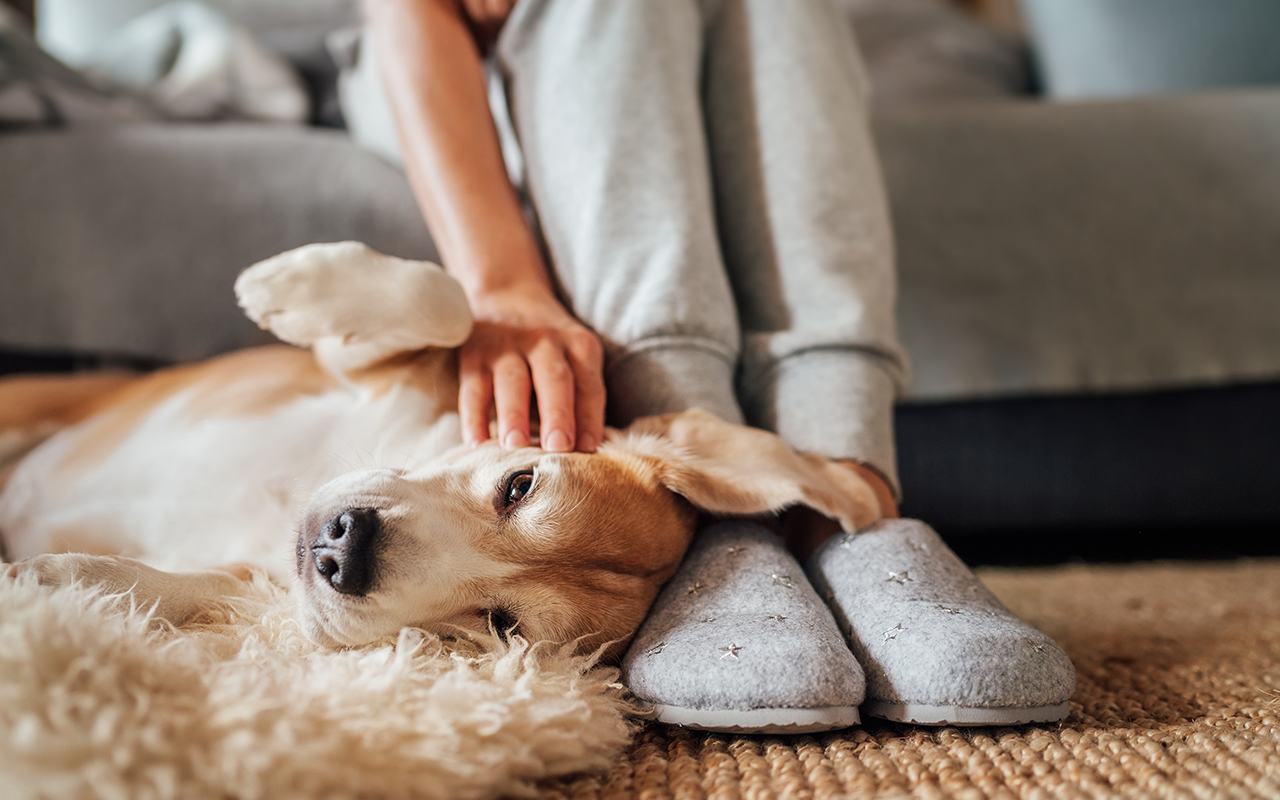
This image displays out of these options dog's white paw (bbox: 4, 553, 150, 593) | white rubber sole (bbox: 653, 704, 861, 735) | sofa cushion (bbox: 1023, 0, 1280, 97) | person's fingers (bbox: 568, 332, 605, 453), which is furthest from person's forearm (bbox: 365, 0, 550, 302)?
sofa cushion (bbox: 1023, 0, 1280, 97)

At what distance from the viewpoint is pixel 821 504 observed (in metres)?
0.94

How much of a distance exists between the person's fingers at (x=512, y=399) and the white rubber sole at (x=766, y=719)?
0.37 m

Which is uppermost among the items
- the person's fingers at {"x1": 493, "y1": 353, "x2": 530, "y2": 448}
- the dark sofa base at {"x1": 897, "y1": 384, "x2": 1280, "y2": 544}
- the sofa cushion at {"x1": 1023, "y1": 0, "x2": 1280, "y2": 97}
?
the sofa cushion at {"x1": 1023, "y1": 0, "x2": 1280, "y2": 97}

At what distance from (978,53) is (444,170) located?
6.98ft

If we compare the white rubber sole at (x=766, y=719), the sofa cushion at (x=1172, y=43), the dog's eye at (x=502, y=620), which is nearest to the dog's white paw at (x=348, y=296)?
the dog's eye at (x=502, y=620)

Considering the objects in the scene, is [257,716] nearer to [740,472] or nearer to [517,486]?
[517,486]

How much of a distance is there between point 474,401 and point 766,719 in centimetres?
54

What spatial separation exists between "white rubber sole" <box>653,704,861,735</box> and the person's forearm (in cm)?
66

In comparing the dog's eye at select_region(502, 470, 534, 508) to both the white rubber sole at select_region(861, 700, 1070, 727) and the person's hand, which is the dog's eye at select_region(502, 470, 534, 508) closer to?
the person's hand

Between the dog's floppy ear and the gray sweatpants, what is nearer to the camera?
the dog's floppy ear

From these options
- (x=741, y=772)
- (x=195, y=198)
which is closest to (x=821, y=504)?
(x=741, y=772)

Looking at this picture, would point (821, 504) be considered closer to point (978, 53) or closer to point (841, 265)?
point (841, 265)

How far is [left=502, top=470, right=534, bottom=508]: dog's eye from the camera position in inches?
36.9

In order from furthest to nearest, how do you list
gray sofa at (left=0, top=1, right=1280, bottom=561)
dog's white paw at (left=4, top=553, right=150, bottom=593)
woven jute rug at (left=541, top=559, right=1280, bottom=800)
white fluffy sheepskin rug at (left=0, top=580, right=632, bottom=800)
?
gray sofa at (left=0, top=1, right=1280, bottom=561), dog's white paw at (left=4, top=553, right=150, bottom=593), woven jute rug at (left=541, top=559, right=1280, bottom=800), white fluffy sheepskin rug at (left=0, top=580, right=632, bottom=800)
